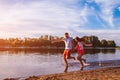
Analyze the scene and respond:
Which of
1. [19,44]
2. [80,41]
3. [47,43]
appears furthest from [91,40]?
[80,41]

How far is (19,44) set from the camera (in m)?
199

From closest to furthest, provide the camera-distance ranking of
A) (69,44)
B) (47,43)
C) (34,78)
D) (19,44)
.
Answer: (34,78) → (69,44) → (47,43) → (19,44)

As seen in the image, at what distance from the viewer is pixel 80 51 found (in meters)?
21.6

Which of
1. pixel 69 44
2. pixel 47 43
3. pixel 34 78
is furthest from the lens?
pixel 47 43

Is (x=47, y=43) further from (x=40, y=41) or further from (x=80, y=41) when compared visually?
(x=80, y=41)

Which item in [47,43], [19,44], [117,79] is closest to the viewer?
[117,79]

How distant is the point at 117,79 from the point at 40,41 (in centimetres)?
17966

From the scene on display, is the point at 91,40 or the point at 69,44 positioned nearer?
the point at 69,44

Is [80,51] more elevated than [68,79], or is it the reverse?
[80,51]

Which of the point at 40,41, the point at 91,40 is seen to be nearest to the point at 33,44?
the point at 40,41

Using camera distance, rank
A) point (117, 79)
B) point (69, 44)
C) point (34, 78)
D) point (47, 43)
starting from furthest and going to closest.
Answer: point (47, 43), point (69, 44), point (34, 78), point (117, 79)

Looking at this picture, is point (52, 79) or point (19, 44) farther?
point (19, 44)

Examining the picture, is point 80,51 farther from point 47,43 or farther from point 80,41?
point 47,43

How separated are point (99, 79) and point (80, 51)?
7.64 meters
